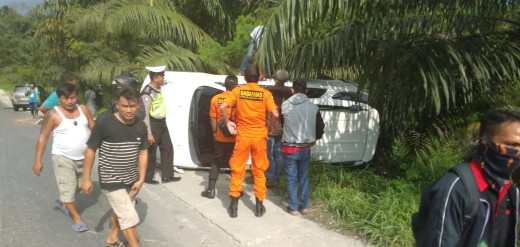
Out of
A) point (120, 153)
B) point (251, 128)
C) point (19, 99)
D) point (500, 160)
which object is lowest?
point (19, 99)

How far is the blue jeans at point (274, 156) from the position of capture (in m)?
5.92

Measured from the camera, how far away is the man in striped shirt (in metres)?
3.82

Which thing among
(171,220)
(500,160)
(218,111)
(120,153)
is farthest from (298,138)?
(500,160)

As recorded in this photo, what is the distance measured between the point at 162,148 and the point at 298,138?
223cm

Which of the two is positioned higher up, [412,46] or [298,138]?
[412,46]

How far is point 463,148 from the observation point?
9.39 metres

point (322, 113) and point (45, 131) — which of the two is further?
point (322, 113)

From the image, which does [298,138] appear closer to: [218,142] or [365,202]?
[365,202]

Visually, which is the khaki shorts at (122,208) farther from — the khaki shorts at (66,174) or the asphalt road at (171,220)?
the khaki shorts at (66,174)

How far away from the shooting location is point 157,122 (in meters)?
6.22

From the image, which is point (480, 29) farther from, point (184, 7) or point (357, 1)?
point (184, 7)

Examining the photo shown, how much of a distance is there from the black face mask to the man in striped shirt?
2.72 meters

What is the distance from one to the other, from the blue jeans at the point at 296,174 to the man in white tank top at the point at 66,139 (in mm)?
2093

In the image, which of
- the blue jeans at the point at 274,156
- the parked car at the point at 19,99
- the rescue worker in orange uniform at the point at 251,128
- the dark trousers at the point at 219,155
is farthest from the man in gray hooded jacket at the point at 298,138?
the parked car at the point at 19,99
